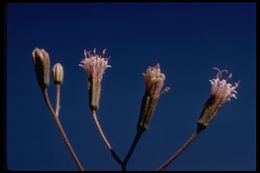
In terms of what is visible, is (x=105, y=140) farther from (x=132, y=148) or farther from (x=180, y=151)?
(x=180, y=151)

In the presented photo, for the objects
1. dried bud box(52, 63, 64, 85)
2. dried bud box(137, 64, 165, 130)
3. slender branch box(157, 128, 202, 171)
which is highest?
dried bud box(52, 63, 64, 85)

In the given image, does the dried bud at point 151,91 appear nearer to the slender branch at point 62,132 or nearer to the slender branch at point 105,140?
the slender branch at point 105,140

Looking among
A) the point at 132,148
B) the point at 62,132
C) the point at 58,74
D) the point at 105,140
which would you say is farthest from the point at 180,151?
the point at 58,74

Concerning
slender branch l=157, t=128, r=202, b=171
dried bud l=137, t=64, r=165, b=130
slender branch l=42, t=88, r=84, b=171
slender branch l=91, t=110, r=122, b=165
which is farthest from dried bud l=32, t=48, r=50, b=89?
slender branch l=157, t=128, r=202, b=171

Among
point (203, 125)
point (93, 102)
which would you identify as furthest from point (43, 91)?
point (203, 125)

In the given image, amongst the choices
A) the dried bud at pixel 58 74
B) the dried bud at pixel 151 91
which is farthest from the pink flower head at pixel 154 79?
the dried bud at pixel 58 74

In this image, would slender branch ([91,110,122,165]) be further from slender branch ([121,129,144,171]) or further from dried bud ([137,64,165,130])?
dried bud ([137,64,165,130])

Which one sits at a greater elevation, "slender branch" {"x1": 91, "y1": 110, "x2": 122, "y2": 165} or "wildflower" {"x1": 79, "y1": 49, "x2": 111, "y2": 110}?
"wildflower" {"x1": 79, "y1": 49, "x2": 111, "y2": 110}

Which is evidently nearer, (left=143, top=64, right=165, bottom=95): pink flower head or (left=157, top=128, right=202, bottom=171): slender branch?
(left=157, top=128, right=202, bottom=171): slender branch
